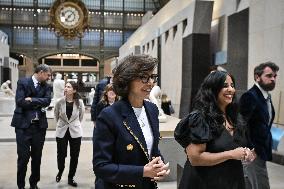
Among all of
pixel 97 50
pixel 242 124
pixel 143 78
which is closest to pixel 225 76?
pixel 242 124

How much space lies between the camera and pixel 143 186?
2260mm

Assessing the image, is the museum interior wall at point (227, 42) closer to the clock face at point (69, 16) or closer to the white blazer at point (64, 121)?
the clock face at point (69, 16)

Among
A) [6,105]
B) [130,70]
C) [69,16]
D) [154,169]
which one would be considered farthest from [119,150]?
[6,105]

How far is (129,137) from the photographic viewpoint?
2213 millimetres

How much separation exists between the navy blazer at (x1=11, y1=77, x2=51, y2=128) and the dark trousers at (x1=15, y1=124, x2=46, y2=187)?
0.10 metres

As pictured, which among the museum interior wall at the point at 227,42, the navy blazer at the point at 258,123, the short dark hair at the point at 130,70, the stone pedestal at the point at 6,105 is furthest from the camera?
the stone pedestal at the point at 6,105

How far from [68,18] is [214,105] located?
49.2ft

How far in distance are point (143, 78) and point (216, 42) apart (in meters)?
12.9

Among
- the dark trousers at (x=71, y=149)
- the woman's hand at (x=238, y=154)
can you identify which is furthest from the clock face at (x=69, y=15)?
the woman's hand at (x=238, y=154)

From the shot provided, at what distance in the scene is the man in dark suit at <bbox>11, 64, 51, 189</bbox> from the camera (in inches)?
230

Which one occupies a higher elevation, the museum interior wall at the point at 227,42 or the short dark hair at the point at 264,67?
the museum interior wall at the point at 227,42

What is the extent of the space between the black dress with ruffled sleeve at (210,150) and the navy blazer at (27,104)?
350 centimetres

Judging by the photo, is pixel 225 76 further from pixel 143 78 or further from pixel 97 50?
pixel 97 50

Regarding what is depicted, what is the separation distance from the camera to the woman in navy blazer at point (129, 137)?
85.6 inches
